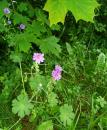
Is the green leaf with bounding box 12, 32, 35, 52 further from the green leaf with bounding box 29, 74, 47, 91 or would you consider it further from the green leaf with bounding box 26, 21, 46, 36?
the green leaf with bounding box 29, 74, 47, 91

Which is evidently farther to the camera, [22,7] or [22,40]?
[22,7]

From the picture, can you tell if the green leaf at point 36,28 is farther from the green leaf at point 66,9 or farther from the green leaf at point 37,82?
the green leaf at point 66,9

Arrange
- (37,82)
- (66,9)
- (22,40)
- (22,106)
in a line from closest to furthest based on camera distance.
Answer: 1. (66,9)
2. (22,106)
3. (37,82)
4. (22,40)

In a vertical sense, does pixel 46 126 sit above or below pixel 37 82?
below

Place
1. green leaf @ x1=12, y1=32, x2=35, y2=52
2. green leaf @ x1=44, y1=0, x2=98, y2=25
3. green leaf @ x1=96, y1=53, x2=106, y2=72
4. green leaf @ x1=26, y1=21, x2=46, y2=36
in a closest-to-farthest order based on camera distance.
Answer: green leaf @ x1=44, y1=0, x2=98, y2=25 → green leaf @ x1=12, y1=32, x2=35, y2=52 → green leaf @ x1=26, y1=21, x2=46, y2=36 → green leaf @ x1=96, y1=53, x2=106, y2=72

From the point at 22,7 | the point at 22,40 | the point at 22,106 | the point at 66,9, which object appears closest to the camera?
the point at 66,9

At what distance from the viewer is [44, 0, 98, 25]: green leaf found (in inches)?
66.9

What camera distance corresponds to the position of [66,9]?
67.1 inches

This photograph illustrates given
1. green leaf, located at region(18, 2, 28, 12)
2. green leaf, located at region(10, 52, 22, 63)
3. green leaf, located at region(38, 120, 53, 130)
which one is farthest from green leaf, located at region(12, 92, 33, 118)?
green leaf, located at region(18, 2, 28, 12)

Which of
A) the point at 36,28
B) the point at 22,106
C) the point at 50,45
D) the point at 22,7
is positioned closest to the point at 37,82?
the point at 22,106

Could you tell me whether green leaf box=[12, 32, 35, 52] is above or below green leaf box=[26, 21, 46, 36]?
below

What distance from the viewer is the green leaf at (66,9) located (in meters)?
1.70

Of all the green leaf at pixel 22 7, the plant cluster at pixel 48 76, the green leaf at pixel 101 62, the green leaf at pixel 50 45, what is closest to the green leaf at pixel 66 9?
the plant cluster at pixel 48 76

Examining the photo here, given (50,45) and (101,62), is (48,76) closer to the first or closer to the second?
(50,45)
